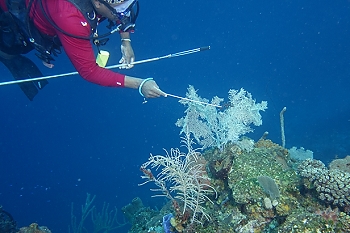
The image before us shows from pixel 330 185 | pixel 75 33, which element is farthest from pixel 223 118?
pixel 75 33

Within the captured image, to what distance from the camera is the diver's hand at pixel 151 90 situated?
163 inches

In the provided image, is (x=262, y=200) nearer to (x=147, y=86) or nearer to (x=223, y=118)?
(x=223, y=118)

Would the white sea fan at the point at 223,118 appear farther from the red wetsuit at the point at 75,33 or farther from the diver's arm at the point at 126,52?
the red wetsuit at the point at 75,33

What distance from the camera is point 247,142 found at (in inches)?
211

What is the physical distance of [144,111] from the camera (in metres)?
46.6

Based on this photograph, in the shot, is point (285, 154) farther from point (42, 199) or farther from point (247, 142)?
point (42, 199)

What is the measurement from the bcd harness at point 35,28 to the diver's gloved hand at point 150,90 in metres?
0.96

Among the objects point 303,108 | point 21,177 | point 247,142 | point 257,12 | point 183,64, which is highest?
point 257,12

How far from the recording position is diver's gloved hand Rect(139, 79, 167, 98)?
13.6 ft

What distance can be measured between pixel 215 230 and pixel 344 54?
364 ft

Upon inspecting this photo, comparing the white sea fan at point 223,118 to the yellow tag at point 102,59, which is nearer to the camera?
the yellow tag at point 102,59

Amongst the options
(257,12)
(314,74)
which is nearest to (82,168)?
(257,12)

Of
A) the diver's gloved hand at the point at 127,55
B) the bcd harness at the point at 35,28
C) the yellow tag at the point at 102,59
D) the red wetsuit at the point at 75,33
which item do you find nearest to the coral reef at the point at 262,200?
the red wetsuit at the point at 75,33

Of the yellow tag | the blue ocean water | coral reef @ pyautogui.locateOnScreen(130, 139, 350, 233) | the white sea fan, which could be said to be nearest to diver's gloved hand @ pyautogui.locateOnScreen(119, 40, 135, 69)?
the yellow tag
